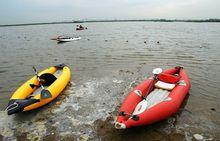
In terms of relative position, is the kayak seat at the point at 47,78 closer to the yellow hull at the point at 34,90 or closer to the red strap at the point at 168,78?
the yellow hull at the point at 34,90

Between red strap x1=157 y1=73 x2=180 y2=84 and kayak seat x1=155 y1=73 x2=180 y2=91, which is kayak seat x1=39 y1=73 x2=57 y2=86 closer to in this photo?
kayak seat x1=155 y1=73 x2=180 y2=91

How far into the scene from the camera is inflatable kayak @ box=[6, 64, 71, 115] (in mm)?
8580

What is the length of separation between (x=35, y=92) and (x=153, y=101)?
5.14m

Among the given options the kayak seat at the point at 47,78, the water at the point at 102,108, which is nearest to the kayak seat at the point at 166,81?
the water at the point at 102,108

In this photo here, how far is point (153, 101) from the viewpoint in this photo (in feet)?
29.2

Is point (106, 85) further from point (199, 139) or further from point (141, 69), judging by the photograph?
point (199, 139)

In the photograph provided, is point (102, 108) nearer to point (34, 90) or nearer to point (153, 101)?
point (153, 101)

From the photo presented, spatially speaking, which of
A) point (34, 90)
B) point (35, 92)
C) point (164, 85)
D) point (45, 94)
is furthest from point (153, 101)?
point (34, 90)

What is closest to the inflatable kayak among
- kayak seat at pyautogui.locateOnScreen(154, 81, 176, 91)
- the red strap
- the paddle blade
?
the paddle blade

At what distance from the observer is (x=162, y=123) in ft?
26.9

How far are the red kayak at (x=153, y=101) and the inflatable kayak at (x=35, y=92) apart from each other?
3244mm

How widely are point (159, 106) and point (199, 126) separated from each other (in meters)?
1.54

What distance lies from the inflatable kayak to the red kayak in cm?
324

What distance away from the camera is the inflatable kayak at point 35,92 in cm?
858
